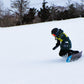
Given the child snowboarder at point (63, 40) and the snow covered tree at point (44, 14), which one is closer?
the child snowboarder at point (63, 40)

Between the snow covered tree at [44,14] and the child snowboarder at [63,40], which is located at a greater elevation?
the snow covered tree at [44,14]

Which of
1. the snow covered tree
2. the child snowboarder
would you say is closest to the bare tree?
the snow covered tree

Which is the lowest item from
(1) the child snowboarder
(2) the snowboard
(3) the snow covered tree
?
(2) the snowboard

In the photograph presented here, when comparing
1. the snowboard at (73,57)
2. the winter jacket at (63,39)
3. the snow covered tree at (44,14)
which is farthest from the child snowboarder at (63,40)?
the snow covered tree at (44,14)

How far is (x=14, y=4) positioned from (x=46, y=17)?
882 centimetres

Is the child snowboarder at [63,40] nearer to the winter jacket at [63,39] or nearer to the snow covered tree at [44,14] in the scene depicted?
the winter jacket at [63,39]

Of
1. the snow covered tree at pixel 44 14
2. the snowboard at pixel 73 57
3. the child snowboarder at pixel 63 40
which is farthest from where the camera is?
the snow covered tree at pixel 44 14

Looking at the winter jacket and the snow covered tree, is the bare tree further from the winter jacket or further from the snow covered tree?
the winter jacket

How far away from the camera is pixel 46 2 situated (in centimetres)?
3484

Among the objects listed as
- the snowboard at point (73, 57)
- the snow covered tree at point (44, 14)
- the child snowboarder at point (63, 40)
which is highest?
the snow covered tree at point (44, 14)

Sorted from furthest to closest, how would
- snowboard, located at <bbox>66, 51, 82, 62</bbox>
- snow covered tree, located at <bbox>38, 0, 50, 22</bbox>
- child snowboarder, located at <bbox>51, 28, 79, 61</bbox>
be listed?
snow covered tree, located at <bbox>38, 0, 50, 22</bbox>
child snowboarder, located at <bbox>51, 28, 79, 61</bbox>
snowboard, located at <bbox>66, 51, 82, 62</bbox>

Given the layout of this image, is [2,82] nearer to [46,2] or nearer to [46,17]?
[46,17]

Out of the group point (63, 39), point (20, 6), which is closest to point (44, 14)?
point (20, 6)

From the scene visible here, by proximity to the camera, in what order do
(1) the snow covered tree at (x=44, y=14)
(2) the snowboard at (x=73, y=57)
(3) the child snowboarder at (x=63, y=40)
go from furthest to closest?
(1) the snow covered tree at (x=44, y=14)
(3) the child snowboarder at (x=63, y=40)
(2) the snowboard at (x=73, y=57)
